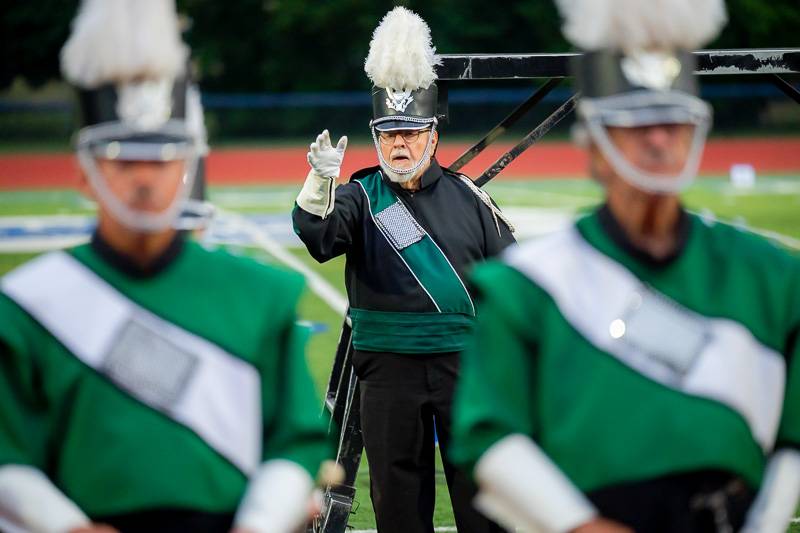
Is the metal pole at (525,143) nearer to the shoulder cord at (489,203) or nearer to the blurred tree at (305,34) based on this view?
the shoulder cord at (489,203)

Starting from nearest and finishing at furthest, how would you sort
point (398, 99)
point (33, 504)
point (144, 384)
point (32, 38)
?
point (33, 504) → point (144, 384) → point (398, 99) → point (32, 38)

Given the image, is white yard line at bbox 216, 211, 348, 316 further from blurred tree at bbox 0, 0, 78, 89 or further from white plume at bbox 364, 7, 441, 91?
blurred tree at bbox 0, 0, 78, 89

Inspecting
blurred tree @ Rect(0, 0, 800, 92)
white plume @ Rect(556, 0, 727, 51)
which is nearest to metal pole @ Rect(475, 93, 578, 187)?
white plume @ Rect(556, 0, 727, 51)

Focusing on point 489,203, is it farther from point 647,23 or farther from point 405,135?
point 647,23

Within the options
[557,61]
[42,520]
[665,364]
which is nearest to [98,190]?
[42,520]

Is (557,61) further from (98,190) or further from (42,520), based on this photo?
(42,520)

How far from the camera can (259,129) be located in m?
36.1

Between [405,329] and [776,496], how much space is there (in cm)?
245

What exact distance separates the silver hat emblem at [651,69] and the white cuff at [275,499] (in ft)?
3.50

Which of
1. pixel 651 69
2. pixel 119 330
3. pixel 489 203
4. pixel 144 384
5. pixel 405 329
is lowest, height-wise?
pixel 405 329

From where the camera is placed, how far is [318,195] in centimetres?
496

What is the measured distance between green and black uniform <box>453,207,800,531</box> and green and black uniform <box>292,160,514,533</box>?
2294mm

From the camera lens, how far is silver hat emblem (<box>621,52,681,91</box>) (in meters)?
2.67

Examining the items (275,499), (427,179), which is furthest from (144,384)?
(427,179)
